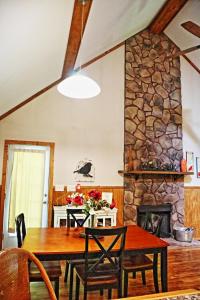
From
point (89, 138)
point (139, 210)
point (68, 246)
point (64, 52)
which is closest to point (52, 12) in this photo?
point (64, 52)

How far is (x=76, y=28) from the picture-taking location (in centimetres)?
317

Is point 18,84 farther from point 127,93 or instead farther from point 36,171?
point 127,93

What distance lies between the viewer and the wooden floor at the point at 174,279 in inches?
112

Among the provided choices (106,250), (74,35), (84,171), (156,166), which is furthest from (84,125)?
(106,250)

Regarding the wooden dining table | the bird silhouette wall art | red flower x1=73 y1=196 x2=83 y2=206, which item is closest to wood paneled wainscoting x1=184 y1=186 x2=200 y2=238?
the bird silhouette wall art

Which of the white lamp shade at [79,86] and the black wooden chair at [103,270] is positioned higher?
the white lamp shade at [79,86]

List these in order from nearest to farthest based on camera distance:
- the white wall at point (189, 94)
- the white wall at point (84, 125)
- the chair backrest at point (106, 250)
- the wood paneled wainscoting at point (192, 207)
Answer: the chair backrest at point (106, 250) < the white wall at point (84, 125) < the wood paneled wainscoting at point (192, 207) < the white wall at point (189, 94)

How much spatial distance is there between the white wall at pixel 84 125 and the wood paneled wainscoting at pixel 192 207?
5.77ft

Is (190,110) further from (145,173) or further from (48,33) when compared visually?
(48,33)

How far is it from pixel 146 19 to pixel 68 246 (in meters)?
4.91

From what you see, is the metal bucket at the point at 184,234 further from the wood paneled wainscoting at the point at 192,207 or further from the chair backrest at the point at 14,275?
the chair backrest at the point at 14,275

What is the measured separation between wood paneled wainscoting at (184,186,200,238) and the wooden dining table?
3.04 m

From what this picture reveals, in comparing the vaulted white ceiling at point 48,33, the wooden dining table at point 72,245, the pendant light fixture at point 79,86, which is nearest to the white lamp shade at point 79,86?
the pendant light fixture at point 79,86

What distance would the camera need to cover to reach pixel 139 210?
5152mm
